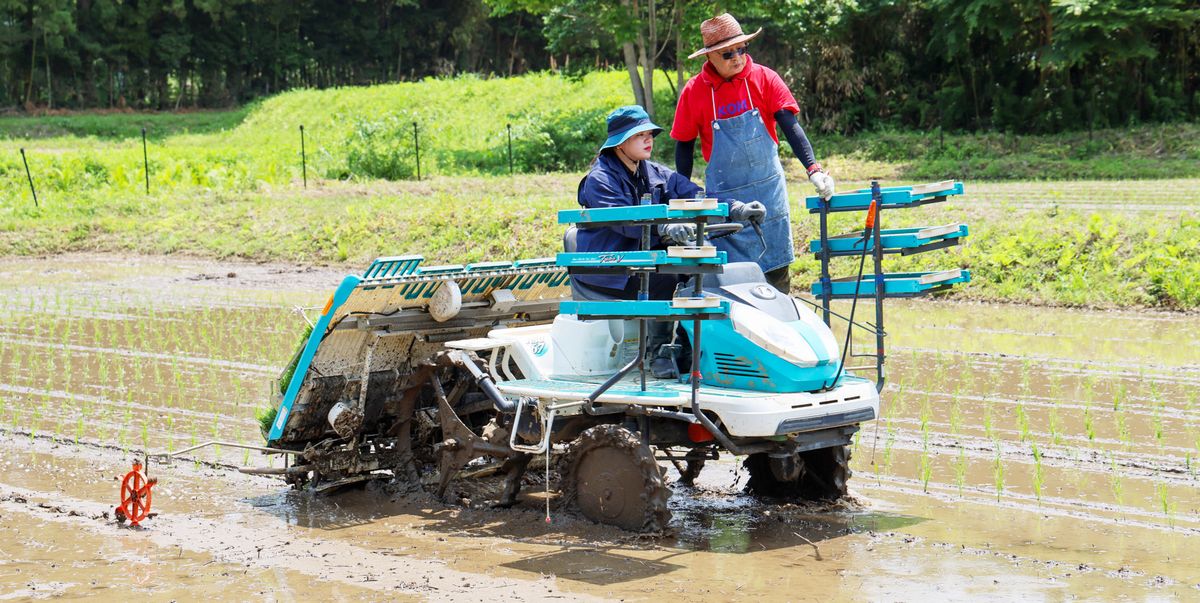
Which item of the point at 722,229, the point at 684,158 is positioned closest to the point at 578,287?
the point at 722,229

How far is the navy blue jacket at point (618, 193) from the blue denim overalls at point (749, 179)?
201 mm

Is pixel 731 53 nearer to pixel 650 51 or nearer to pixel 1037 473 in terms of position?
pixel 1037 473

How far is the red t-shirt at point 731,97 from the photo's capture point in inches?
271

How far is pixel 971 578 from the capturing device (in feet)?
18.3

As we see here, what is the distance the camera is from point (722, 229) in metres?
6.41

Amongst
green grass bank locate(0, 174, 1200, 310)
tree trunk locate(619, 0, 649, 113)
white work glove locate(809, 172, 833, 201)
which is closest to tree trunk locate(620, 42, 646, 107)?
tree trunk locate(619, 0, 649, 113)

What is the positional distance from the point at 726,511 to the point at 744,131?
1.91m

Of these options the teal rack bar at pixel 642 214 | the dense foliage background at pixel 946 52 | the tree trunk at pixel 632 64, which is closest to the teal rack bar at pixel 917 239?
the teal rack bar at pixel 642 214

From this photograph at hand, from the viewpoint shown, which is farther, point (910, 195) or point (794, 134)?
point (794, 134)

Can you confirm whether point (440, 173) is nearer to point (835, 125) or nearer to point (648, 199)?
point (835, 125)

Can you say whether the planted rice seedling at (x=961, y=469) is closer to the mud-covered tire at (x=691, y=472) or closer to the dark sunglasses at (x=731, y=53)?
the mud-covered tire at (x=691, y=472)

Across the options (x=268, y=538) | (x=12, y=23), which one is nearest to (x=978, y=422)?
(x=268, y=538)

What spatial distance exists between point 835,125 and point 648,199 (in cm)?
2157

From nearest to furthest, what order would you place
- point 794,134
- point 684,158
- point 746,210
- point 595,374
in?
point 746,210
point 595,374
point 794,134
point 684,158
